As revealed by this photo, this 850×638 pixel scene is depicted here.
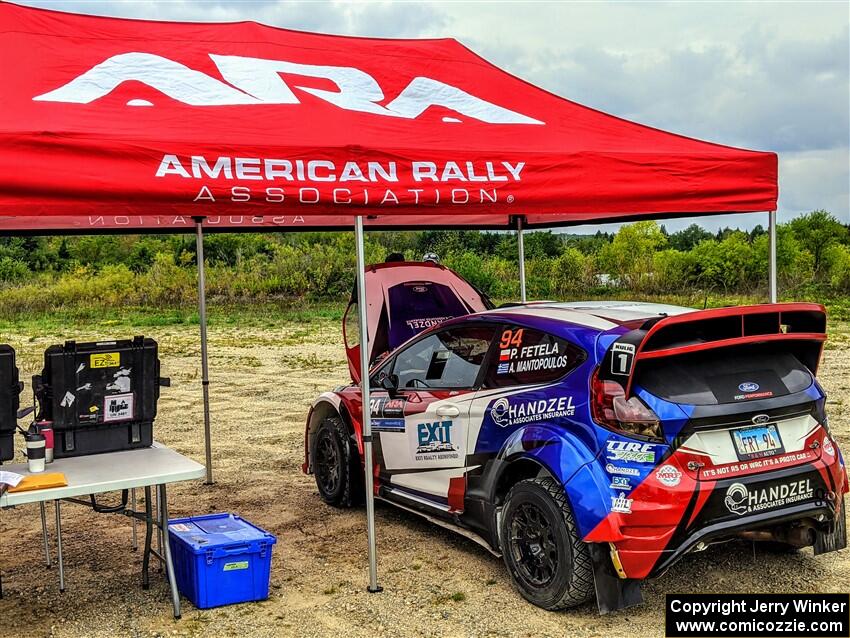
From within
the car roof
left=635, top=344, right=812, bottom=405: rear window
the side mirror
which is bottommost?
the side mirror

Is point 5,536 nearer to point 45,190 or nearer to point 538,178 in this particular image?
point 45,190

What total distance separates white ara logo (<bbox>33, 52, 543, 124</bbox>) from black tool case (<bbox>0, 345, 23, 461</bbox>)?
4.40 ft

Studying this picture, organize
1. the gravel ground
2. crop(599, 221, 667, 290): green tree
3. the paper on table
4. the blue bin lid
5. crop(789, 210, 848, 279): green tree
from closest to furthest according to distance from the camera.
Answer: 1. the paper on table
2. the gravel ground
3. the blue bin lid
4. crop(599, 221, 667, 290): green tree
5. crop(789, 210, 848, 279): green tree

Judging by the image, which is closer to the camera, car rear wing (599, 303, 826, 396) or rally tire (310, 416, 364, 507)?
car rear wing (599, 303, 826, 396)

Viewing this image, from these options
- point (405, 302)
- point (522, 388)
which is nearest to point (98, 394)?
point (522, 388)

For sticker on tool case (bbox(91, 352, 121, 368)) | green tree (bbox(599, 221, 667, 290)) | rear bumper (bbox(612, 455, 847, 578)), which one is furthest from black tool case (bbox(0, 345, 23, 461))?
green tree (bbox(599, 221, 667, 290))

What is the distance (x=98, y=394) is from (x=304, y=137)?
5.81ft

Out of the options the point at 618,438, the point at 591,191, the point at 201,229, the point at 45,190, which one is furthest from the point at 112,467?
the point at 201,229

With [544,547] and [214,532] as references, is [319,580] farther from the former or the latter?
[544,547]

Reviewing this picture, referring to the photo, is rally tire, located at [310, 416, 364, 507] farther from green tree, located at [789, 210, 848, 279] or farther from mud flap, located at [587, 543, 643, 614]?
green tree, located at [789, 210, 848, 279]

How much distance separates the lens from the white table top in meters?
4.43

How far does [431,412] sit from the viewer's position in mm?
5871

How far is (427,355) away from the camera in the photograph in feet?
20.7

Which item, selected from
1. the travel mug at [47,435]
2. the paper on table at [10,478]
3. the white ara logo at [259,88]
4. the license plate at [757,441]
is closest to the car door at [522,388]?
the license plate at [757,441]
